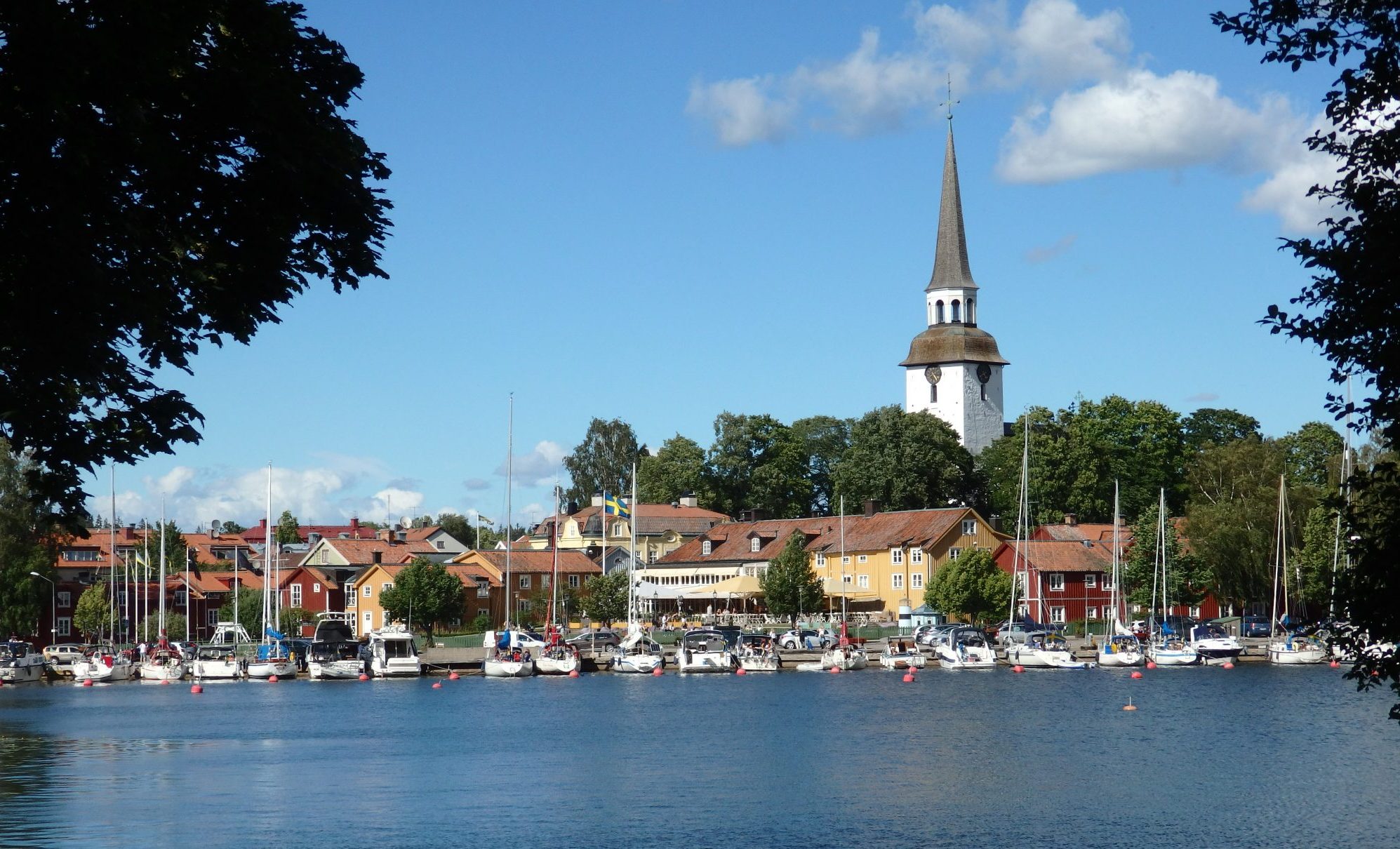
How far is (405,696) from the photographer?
7925 centimetres

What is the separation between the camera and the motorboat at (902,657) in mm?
89250

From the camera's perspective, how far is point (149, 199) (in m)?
19.1

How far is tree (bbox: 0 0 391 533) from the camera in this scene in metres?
16.8

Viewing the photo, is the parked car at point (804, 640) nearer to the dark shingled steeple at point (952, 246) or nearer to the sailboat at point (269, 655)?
the sailboat at point (269, 655)

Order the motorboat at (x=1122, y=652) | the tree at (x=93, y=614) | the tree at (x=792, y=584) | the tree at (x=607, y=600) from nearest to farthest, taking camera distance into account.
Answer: the motorboat at (x=1122, y=652) < the tree at (x=792, y=584) < the tree at (x=93, y=614) < the tree at (x=607, y=600)

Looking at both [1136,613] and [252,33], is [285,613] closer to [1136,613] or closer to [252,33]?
[1136,613]

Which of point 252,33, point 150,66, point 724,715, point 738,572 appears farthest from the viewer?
point 738,572

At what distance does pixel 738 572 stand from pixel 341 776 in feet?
277

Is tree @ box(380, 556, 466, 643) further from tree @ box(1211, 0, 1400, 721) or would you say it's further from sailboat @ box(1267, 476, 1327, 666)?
tree @ box(1211, 0, 1400, 721)

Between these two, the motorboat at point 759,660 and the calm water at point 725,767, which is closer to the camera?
the calm water at point 725,767

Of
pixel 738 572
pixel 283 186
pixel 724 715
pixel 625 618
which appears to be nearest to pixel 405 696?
pixel 724 715

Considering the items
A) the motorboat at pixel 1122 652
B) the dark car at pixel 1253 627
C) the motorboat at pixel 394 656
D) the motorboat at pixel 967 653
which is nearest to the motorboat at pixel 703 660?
the motorboat at pixel 967 653

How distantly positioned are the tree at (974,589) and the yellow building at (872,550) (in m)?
4.97

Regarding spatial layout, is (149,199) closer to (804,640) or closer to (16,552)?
(804,640)
